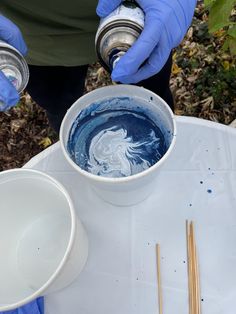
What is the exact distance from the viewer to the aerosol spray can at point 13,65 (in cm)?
77

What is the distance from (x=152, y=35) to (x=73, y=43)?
0.36 metres

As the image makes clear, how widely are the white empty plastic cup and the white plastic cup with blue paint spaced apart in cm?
8

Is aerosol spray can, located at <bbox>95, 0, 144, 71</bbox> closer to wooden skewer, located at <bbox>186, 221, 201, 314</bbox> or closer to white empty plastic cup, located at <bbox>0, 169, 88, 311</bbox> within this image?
white empty plastic cup, located at <bbox>0, 169, 88, 311</bbox>

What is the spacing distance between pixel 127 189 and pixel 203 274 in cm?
22

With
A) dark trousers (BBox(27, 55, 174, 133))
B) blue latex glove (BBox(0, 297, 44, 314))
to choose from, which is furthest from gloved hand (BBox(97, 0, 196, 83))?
blue latex glove (BBox(0, 297, 44, 314))

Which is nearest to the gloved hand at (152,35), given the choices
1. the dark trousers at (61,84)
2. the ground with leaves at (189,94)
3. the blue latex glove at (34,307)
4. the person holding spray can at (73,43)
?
the person holding spray can at (73,43)

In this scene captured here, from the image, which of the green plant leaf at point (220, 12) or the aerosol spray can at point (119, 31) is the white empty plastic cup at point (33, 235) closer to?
the aerosol spray can at point (119, 31)

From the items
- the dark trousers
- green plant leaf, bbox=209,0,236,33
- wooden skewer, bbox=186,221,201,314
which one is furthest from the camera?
the dark trousers

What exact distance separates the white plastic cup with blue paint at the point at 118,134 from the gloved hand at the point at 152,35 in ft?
0.16

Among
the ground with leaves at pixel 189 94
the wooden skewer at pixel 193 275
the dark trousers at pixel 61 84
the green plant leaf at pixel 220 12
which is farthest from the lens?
the ground with leaves at pixel 189 94

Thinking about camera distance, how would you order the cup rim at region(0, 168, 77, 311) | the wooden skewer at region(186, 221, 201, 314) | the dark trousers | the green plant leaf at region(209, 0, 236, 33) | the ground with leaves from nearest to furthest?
the cup rim at region(0, 168, 77, 311) < the wooden skewer at region(186, 221, 201, 314) < the green plant leaf at region(209, 0, 236, 33) < the dark trousers < the ground with leaves

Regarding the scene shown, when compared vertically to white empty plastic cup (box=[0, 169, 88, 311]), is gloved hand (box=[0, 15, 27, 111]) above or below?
above

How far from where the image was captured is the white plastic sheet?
2.67 feet

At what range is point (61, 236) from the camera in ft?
2.82
